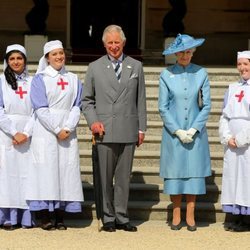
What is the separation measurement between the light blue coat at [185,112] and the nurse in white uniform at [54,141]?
826 mm

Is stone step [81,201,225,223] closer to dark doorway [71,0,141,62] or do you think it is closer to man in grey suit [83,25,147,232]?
man in grey suit [83,25,147,232]

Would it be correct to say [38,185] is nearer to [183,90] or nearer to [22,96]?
[22,96]

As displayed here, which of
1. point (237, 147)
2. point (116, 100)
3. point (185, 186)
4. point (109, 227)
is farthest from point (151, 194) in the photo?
point (116, 100)

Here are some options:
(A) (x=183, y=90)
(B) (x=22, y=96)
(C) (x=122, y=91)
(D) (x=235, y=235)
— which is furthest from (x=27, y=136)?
(D) (x=235, y=235)

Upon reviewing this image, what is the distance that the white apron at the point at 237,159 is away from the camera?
313 inches

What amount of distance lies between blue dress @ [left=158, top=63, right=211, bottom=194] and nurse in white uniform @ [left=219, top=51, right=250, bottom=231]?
0.67ft

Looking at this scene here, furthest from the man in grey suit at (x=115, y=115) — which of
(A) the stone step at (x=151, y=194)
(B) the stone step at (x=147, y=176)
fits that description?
(B) the stone step at (x=147, y=176)

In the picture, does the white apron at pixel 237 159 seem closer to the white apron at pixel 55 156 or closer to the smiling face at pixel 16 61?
the white apron at pixel 55 156

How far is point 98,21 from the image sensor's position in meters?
15.6

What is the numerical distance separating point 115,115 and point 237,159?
1.19 m

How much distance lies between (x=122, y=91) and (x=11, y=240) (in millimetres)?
1650

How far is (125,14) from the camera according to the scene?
15.5 meters

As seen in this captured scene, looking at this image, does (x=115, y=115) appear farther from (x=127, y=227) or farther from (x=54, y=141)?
(x=127, y=227)

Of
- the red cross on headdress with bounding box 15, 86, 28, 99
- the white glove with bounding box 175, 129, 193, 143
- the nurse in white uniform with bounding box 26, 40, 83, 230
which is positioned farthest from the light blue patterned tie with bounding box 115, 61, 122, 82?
the red cross on headdress with bounding box 15, 86, 28, 99
